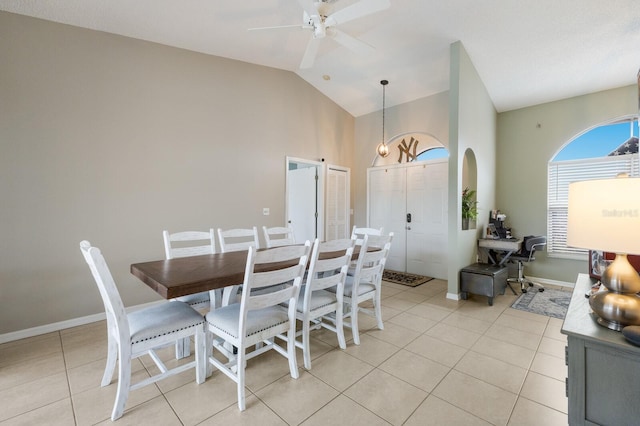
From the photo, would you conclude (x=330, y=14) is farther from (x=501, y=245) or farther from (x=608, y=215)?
(x=501, y=245)


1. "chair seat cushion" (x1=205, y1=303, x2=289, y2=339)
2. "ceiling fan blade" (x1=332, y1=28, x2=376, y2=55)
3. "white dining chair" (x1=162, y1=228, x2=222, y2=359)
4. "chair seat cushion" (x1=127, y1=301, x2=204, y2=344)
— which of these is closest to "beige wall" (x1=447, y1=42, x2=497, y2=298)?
"ceiling fan blade" (x1=332, y1=28, x2=376, y2=55)

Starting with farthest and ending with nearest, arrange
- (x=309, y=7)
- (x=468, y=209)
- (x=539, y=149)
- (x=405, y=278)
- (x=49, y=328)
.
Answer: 1. (x=405, y=278)
2. (x=539, y=149)
3. (x=468, y=209)
4. (x=49, y=328)
5. (x=309, y=7)

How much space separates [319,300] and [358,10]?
263cm

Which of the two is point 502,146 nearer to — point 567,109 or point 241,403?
point 567,109

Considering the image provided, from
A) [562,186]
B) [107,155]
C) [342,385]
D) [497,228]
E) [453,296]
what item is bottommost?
[342,385]

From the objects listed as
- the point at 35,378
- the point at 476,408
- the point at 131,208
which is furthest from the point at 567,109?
the point at 35,378

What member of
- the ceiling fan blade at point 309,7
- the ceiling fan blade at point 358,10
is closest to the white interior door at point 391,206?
the ceiling fan blade at point 358,10

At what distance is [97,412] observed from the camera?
1.70m

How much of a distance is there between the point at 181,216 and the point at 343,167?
11.0ft

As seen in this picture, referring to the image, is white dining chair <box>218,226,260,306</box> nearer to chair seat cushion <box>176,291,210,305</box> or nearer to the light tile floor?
chair seat cushion <box>176,291,210,305</box>

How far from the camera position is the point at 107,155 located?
311 cm

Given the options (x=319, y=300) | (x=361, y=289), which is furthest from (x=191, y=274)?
(x=361, y=289)

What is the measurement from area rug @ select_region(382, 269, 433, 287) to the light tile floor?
5.66 feet

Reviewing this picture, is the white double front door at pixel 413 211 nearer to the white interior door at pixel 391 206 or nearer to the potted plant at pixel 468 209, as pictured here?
the white interior door at pixel 391 206
